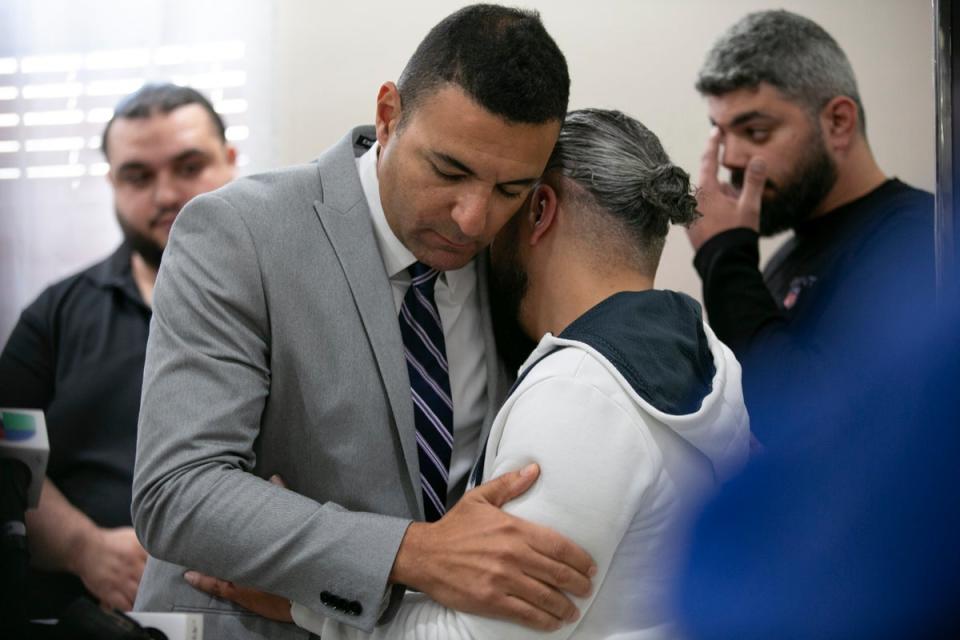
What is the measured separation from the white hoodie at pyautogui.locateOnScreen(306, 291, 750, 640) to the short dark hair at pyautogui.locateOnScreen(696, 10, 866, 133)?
1.21 meters

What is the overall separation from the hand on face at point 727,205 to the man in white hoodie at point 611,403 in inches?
30.6

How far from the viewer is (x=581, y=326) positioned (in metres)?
1.40

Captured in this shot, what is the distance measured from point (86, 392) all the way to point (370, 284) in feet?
4.29

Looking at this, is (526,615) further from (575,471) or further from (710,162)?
(710,162)

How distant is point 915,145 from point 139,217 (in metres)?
1.96

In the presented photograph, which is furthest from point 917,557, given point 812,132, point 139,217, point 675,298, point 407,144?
point 139,217

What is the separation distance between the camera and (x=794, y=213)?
2.43 meters

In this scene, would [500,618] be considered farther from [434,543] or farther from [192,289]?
[192,289]

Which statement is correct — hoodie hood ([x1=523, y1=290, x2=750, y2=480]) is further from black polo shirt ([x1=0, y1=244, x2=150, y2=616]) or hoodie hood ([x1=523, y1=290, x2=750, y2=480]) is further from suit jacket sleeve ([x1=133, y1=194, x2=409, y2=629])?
black polo shirt ([x1=0, y1=244, x2=150, y2=616])

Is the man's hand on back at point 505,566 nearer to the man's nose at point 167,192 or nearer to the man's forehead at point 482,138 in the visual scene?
the man's forehead at point 482,138

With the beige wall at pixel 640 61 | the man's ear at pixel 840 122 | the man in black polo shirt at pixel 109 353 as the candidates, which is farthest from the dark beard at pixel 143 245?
the man's ear at pixel 840 122

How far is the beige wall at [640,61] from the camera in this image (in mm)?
2652

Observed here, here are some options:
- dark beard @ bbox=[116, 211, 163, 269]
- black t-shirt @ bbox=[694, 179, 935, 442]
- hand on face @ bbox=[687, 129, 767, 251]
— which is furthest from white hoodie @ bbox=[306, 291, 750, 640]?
dark beard @ bbox=[116, 211, 163, 269]

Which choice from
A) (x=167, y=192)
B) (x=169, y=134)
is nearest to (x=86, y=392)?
(x=167, y=192)
